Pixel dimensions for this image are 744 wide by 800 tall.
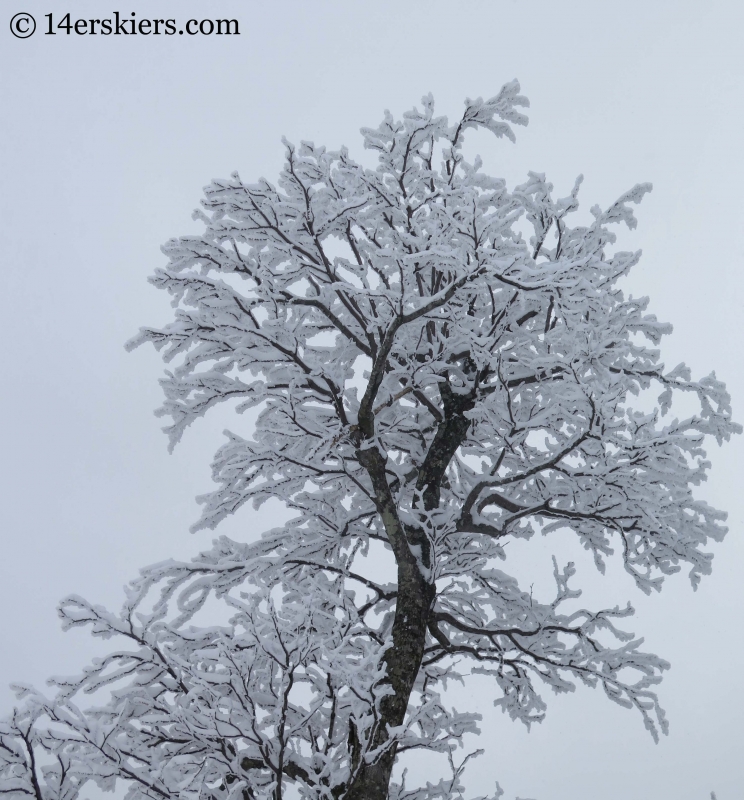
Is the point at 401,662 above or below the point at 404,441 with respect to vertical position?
below

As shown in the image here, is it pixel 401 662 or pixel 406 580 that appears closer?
pixel 401 662

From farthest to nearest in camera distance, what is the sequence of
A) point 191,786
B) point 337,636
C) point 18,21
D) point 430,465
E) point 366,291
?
point 18,21 < point 430,465 < point 366,291 < point 337,636 < point 191,786

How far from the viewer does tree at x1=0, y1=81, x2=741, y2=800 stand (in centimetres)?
477

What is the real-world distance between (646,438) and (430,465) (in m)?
2.00

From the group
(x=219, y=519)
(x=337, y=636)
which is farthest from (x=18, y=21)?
(x=337, y=636)

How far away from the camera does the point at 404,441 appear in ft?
22.9

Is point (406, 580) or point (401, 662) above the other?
point (406, 580)

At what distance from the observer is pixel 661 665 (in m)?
5.68

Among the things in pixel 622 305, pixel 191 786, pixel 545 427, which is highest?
pixel 622 305

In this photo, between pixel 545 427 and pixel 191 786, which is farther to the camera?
pixel 545 427

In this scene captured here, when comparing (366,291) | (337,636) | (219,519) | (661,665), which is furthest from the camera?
(219,519)

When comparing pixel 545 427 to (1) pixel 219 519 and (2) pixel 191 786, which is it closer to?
(1) pixel 219 519

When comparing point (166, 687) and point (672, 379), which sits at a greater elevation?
point (672, 379)

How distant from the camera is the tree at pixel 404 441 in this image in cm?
477
